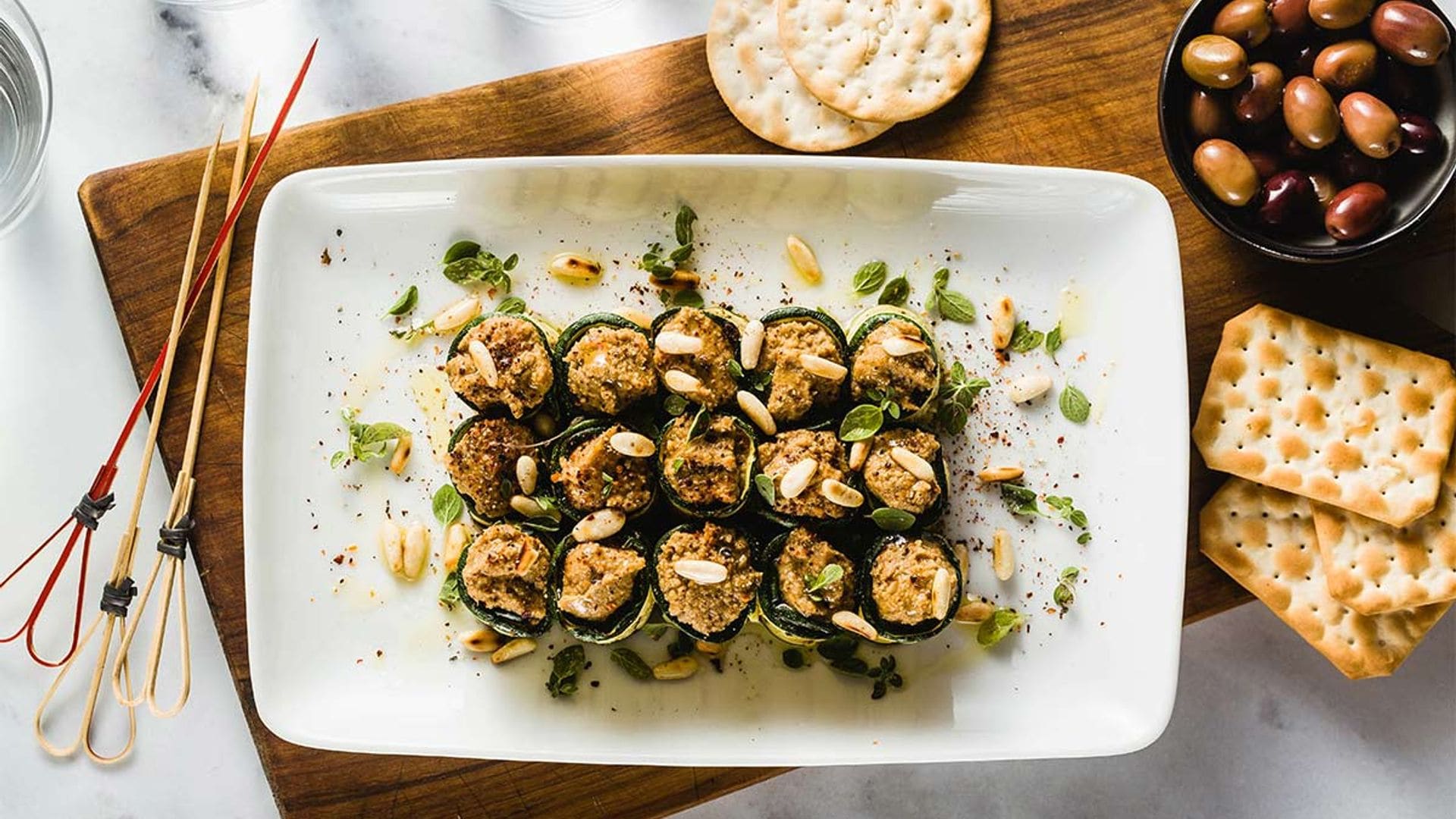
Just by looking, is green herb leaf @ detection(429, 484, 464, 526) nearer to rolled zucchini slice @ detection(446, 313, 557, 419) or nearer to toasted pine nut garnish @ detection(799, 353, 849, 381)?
rolled zucchini slice @ detection(446, 313, 557, 419)

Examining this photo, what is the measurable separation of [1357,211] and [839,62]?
4.52 feet

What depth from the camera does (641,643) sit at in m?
3.06

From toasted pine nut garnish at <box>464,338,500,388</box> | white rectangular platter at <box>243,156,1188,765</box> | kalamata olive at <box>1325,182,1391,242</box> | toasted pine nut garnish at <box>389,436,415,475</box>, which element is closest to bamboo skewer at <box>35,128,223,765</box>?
white rectangular platter at <box>243,156,1188,765</box>

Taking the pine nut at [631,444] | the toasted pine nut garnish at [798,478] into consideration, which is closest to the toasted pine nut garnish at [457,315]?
the pine nut at [631,444]

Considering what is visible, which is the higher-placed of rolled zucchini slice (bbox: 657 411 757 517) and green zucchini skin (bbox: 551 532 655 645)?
rolled zucchini slice (bbox: 657 411 757 517)

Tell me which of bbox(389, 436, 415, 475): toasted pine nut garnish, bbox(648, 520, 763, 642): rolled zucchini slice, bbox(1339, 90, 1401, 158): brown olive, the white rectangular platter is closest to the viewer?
bbox(1339, 90, 1401, 158): brown olive

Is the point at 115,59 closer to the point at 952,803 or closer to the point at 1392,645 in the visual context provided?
the point at 952,803

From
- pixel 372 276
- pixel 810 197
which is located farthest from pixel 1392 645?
pixel 372 276

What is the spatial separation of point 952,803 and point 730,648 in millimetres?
1079

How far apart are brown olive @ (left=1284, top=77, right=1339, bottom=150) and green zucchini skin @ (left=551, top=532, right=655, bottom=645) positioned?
1.94 meters

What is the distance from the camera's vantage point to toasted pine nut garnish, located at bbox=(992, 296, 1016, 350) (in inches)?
119

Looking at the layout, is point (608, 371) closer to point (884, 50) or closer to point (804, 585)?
point (804, 585)

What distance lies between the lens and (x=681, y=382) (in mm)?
2807

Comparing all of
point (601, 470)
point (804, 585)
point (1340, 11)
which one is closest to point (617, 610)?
point (601, 470)
